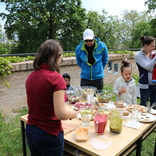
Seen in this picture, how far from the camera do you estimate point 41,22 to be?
16281 mm

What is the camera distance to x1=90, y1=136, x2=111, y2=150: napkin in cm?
138

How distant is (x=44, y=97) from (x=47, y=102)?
0.05 metres

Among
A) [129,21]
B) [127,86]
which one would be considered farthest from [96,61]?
[129,21]

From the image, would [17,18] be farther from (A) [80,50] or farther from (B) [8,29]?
(A) [80,50]

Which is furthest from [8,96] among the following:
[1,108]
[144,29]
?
[144,29]

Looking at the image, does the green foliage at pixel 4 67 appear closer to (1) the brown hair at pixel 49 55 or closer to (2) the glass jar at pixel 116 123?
(1) the brown hair at pixel 49 55

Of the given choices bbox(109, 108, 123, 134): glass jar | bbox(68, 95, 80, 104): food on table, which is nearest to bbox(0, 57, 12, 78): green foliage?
bbox(68, 95, 80, 104): food on table

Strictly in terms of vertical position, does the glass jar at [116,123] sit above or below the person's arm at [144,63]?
below

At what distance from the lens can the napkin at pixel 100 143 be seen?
1385 mm

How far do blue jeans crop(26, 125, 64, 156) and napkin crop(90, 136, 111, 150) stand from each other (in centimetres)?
28

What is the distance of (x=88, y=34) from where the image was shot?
9.95 ft

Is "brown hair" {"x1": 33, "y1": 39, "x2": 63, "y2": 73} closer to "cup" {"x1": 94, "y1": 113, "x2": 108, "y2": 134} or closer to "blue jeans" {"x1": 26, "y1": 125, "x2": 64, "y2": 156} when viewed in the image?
"blue jeans" {"x1": 26, "y1": 125, "x2": 64, "y2": 156}

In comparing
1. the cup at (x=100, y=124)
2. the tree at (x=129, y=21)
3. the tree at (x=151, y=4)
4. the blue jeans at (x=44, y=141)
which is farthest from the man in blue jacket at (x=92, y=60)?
the tree at (x=129, y=21)

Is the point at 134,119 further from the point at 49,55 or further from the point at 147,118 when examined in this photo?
the point at 49,55
